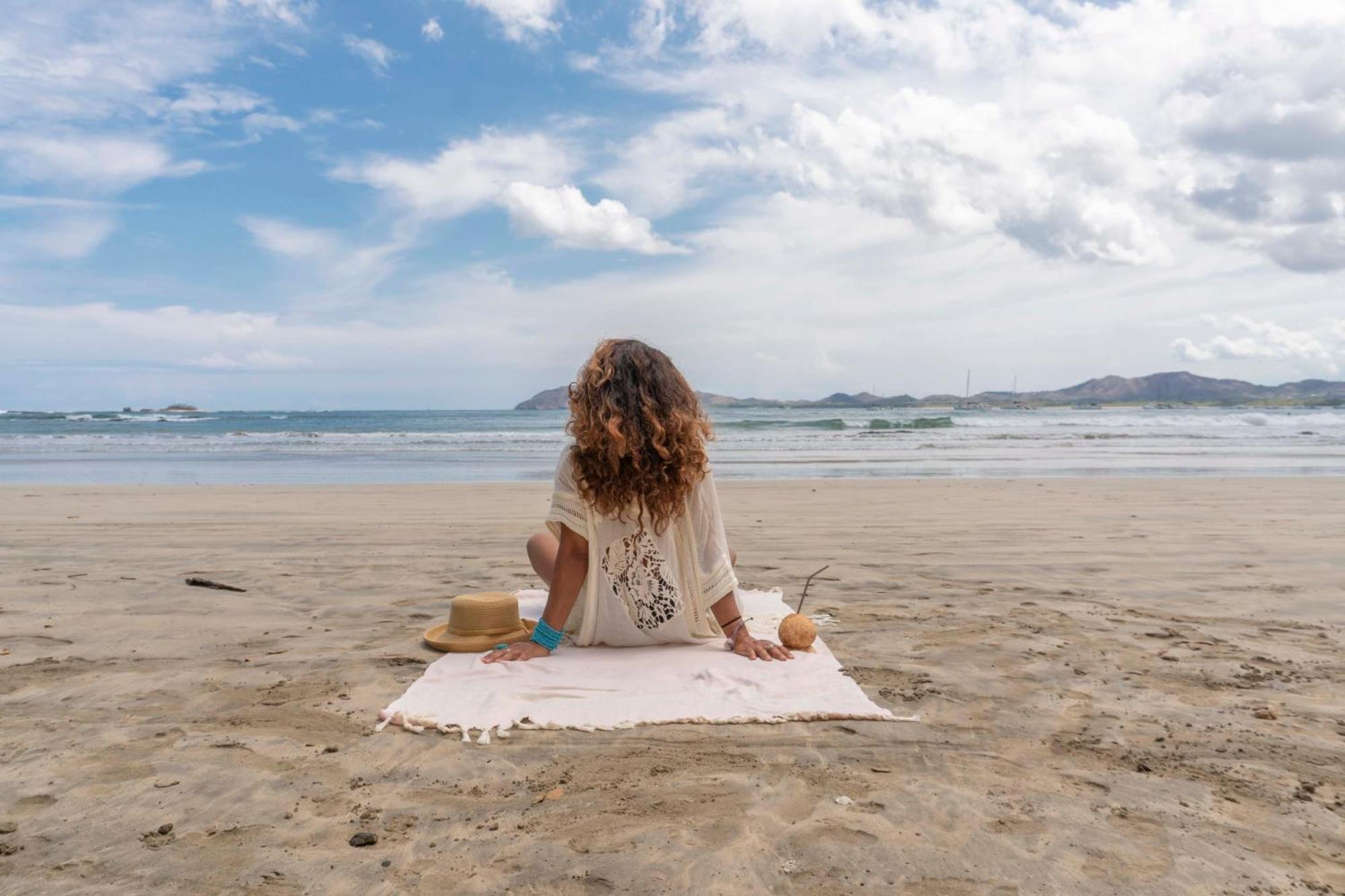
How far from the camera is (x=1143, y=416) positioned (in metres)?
42.0

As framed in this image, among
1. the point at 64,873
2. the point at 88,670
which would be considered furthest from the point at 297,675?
the point at 64,873

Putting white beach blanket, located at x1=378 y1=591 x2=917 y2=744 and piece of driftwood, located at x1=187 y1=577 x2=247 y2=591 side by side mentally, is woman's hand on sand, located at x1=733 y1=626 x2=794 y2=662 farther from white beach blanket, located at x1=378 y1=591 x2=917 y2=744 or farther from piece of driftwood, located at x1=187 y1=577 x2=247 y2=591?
piece of driftwood, located at x1=187 y1=577 x2=247 y2=591

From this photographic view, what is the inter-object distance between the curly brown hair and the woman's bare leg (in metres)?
0.49

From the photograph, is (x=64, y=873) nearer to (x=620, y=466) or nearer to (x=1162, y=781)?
(x=620, y=466)

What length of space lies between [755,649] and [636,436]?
1155mm

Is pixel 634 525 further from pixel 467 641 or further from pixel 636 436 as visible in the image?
pixel 467 641

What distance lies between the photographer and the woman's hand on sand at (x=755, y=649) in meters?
3.70

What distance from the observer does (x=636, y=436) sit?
11.1ft

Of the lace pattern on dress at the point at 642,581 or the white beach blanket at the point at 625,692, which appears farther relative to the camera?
the lace pattern on dress at the point at 642,581

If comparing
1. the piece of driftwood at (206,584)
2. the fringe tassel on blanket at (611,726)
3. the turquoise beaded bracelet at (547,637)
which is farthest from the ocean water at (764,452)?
→ the fringe tassel on blanket at (611,726)

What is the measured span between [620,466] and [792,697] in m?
1.15

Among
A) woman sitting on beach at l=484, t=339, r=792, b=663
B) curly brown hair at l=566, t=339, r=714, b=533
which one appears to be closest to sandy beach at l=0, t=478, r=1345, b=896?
woman sitting on beach at l=484, t=339, r=792, b=663

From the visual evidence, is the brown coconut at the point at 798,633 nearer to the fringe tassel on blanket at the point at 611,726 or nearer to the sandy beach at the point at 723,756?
the sandy beach at the point at 723,756

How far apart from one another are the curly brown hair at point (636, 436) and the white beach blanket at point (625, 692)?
646mm
